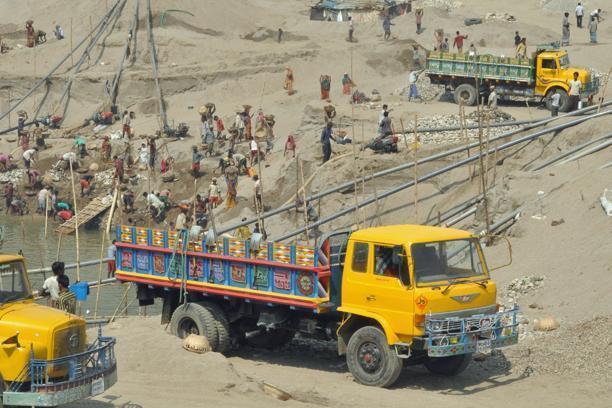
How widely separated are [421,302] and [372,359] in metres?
1.20

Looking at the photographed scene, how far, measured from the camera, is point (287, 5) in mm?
64938

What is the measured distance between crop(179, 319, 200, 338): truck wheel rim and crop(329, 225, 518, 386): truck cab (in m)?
2.90

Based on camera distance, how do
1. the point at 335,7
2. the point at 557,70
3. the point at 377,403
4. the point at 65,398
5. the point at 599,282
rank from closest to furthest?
the point at 65,398
the point at 377,403
the point at 599,282
the point at 557,70
the point at 335,7

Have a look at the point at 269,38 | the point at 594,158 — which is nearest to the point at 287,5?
the point at 269,38

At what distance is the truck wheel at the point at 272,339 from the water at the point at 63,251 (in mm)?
4601

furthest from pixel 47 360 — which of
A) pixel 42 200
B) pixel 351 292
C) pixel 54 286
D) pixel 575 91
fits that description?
pixel 42 200

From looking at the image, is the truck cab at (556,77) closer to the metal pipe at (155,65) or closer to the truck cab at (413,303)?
the metal pipe at (155,65)

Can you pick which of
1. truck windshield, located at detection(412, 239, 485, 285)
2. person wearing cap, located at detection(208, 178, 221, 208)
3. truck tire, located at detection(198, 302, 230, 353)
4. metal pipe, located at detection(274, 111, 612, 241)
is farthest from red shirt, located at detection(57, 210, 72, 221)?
truck windshield, located at detection(412, 239, 485, 285)

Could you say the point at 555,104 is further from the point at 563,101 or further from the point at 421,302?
the point at 421,302

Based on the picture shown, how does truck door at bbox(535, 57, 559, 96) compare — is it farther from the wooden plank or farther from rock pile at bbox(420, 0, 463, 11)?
rock pile at bbox(420, 0, 463, 11)

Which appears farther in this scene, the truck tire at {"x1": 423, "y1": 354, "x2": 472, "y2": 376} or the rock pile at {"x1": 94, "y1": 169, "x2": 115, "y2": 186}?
the rock pile at {"x1": 94, "y1": 169, "x2": 115, "y2": 186}

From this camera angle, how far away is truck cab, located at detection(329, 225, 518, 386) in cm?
1773

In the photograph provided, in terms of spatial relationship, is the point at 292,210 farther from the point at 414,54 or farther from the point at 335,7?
the point at 335,7

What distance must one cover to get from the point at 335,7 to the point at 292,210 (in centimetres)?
2815
